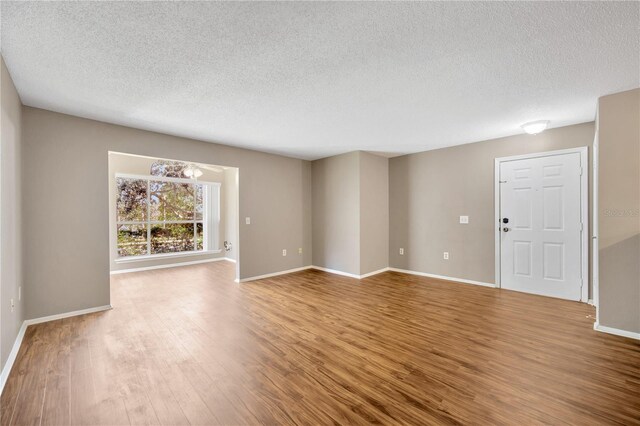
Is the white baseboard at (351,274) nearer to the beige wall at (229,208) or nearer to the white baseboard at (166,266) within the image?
the beige wall at (229,208)

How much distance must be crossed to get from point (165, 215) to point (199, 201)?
904 mm

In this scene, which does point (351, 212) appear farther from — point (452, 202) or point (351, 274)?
point (452, 202)

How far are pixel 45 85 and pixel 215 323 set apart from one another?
2820 millimetres

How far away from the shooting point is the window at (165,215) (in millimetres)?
6023

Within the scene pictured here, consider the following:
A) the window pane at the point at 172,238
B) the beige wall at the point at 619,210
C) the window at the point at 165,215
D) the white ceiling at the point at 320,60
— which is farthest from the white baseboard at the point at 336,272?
the window pane at the point at 172,238

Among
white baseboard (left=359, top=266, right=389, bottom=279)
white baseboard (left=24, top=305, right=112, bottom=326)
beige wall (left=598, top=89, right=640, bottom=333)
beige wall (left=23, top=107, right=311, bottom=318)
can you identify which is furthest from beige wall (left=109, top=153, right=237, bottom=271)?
beige wall (left=598, top=89, right=640, bottom=333)

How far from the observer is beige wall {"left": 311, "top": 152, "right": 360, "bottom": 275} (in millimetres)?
5172

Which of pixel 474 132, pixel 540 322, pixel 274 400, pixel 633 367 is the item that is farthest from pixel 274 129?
pixel 633 367

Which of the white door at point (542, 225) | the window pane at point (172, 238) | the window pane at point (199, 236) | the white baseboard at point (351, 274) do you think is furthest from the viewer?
the window pane at point (199, 236)

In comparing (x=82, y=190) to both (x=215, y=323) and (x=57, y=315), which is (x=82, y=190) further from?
(x=215, y=323)

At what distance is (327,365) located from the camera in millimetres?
2180

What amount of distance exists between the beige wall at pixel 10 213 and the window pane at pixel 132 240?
3295mm

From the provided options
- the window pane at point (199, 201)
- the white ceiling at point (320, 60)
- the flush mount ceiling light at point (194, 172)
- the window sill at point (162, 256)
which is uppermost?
the white ceiling at point (320, 60)

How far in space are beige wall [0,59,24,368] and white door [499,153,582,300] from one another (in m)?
5.73
